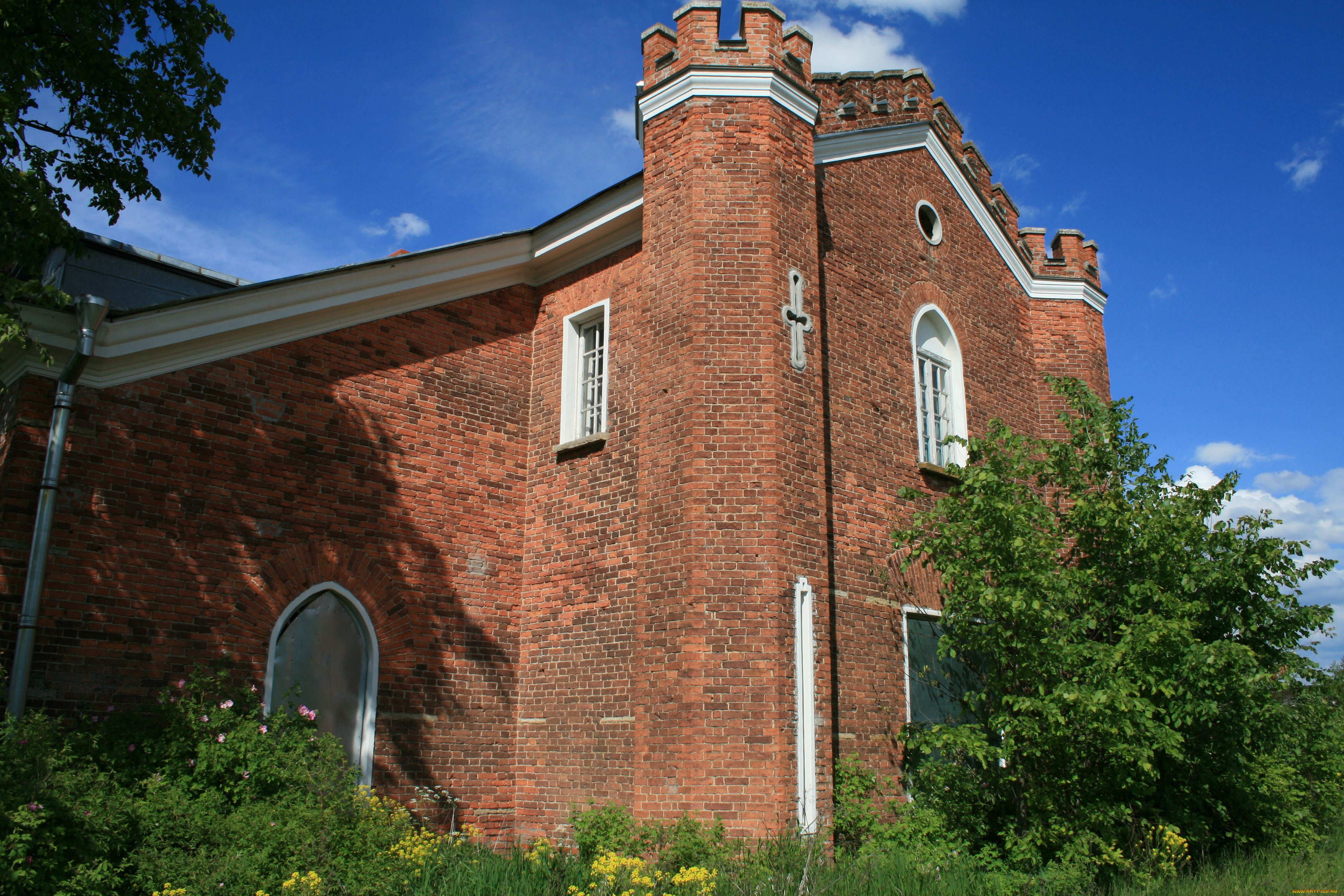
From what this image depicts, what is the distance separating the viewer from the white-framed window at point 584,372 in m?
11.3

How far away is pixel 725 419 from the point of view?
9094 mm

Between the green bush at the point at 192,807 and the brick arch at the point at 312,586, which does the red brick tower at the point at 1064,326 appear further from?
the green bush at the point at 192,807

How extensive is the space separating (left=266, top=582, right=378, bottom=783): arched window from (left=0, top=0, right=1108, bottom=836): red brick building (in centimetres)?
4

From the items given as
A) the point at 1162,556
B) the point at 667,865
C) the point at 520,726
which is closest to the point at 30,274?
the point at 520,726

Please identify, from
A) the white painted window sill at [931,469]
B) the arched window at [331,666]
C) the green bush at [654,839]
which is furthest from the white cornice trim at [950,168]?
the green bush at [654,839]

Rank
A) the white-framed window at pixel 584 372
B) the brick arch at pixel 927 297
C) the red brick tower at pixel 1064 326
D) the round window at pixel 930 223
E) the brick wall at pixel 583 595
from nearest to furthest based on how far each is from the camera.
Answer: the brick wall at pixel 583 595 < the white-framed window at pixel 584 372 < the brick arch at pixel 927 297 < the round window at pixel 930 223 < the red brick tower at pixel 1064 326

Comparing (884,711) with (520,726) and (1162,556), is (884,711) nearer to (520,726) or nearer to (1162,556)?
(1162,556)

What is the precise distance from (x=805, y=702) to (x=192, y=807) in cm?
501


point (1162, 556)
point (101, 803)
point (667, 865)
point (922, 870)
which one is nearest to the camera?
point (101, 803)

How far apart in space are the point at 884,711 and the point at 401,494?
18.0 ft

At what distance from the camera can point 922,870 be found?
26.8 ft

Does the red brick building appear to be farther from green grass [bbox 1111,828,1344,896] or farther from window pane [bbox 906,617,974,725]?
green grass [bbox 1111,828,1344,896]

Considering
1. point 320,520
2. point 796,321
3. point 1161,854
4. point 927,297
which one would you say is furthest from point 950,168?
point 320,520

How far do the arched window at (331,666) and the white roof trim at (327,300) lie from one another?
2.55 meters
